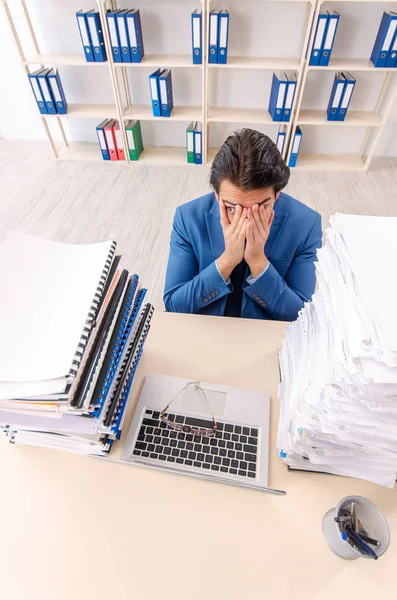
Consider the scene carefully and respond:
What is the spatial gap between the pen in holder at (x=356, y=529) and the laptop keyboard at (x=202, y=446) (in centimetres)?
17

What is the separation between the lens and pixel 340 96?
9.31 ft

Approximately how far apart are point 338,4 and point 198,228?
2.67 metres

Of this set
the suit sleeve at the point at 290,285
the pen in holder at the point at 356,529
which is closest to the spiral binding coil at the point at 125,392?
the suit sleeve at the point at 290,285

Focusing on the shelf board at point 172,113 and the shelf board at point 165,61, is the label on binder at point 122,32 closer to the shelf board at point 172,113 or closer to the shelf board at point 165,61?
the shelf board at point 165,61

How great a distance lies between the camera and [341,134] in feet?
11.0

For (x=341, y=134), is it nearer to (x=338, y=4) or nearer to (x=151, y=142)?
(x=338, y=4)

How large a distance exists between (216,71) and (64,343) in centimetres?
324

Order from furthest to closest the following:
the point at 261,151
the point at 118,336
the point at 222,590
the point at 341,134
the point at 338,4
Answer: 1. the point at 341,134
2. the point at 338,4
3. the point at 261,151
4. the point at 118,336
5. the point at 222,590

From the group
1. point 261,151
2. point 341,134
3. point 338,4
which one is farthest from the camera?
point 341,134

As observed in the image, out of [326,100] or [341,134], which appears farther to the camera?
[341,134]

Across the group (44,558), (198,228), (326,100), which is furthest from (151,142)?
(44,558)

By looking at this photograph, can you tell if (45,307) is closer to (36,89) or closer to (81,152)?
(36,89)

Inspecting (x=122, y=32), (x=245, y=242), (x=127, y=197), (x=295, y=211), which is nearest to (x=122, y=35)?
(x=122, y=32)

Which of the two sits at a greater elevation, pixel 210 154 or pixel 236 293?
pixel 236 293
